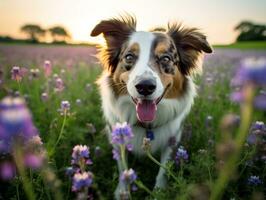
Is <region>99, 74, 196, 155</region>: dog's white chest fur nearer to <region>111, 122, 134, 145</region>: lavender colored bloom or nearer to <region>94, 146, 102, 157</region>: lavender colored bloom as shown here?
<region>94, 146, 102, 157</region>: lavender colored bloom

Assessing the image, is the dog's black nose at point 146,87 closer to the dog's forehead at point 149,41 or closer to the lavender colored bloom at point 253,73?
the dog's forehead at point 149,41

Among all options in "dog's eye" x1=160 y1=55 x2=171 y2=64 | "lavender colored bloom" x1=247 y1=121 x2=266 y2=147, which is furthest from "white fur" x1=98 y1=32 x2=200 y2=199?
"lavender colored bloom" x1=247 y1=121 x2=266 y2=147

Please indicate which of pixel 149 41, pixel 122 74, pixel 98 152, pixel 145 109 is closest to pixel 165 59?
pixel 149 41

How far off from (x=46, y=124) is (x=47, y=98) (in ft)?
1.74

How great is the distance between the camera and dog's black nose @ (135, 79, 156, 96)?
3.03m

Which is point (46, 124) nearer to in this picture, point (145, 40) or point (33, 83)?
point (145, 40)

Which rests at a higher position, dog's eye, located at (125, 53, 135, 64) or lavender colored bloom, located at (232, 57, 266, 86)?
lavender colored bloom, located at (232, 57, 266, 86)

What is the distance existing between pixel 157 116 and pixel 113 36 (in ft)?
3.32

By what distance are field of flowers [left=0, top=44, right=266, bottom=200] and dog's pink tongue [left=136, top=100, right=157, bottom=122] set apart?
415mm

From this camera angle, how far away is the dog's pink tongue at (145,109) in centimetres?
338

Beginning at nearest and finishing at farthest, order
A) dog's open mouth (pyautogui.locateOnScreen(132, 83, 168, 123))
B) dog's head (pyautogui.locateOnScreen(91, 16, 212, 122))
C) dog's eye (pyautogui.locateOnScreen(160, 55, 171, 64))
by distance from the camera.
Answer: dog's head (pyautogui.locateOnScreen(91, 16, 212, 122))
dog's open mouth (pyautogui.locateOnScreen(132, 83, 168, 123))
dog's eye (pyautogui.locateOnScreen(160, 55, 171, 64))

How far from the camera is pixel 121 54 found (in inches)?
151

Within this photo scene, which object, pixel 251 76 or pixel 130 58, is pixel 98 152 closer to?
pixel 130 58

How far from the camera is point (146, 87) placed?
3.06 meters
